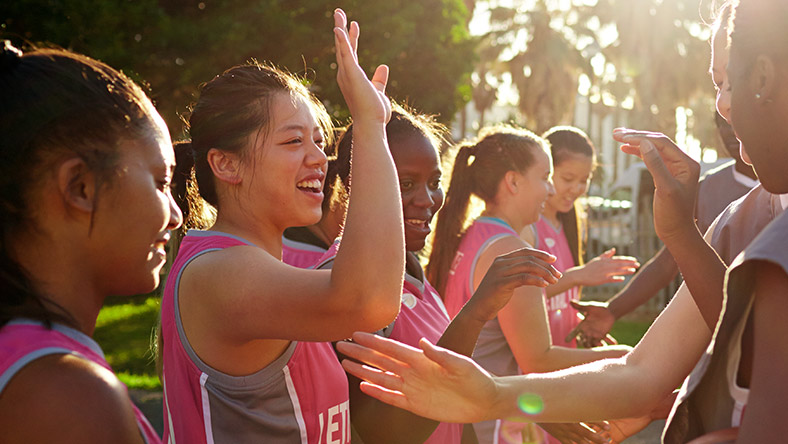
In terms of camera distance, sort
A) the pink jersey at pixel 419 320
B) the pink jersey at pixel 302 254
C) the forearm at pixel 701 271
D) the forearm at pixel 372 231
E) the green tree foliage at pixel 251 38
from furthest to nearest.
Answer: the green tree foliage at pixel 251 38 < the pink jersey at pixel 302 254 < the pink jersey at pixel 419 320 < the forearm at pixel 701 271 < the forearm at pixel 372 231

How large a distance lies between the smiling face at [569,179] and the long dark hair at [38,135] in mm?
4176

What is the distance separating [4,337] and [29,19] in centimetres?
1252

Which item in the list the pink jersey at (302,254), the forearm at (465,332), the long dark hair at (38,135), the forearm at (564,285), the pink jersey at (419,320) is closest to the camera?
the long dark hair at (38,135)

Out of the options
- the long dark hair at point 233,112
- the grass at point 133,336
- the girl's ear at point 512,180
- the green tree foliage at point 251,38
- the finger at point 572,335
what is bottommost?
the grass at point 133,336

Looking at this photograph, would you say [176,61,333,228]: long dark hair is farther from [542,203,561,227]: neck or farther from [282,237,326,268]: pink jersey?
[542,203,561,227]: neck

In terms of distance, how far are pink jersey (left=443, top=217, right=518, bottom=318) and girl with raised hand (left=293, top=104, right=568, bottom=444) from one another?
465 millimetres

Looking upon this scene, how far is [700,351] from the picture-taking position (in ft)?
7.63

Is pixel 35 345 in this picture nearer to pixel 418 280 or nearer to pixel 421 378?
pixel 421 378

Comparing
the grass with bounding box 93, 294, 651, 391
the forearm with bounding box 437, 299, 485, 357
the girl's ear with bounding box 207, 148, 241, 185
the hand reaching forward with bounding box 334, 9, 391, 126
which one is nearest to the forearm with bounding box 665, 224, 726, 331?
the forearm with bounding box 437, 299, 485, 357

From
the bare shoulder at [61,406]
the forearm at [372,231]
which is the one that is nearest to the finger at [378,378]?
the forearm at [372,231]

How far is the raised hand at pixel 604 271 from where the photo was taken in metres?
4.36

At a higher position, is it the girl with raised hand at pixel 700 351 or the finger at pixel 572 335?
the girl with raised hand at pixel 700 351

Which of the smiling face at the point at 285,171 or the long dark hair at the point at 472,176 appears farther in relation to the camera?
the long dark hair at the point at 472,176

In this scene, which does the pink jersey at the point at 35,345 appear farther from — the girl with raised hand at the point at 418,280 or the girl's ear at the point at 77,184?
the girl with raised hand at the point at 418,280
